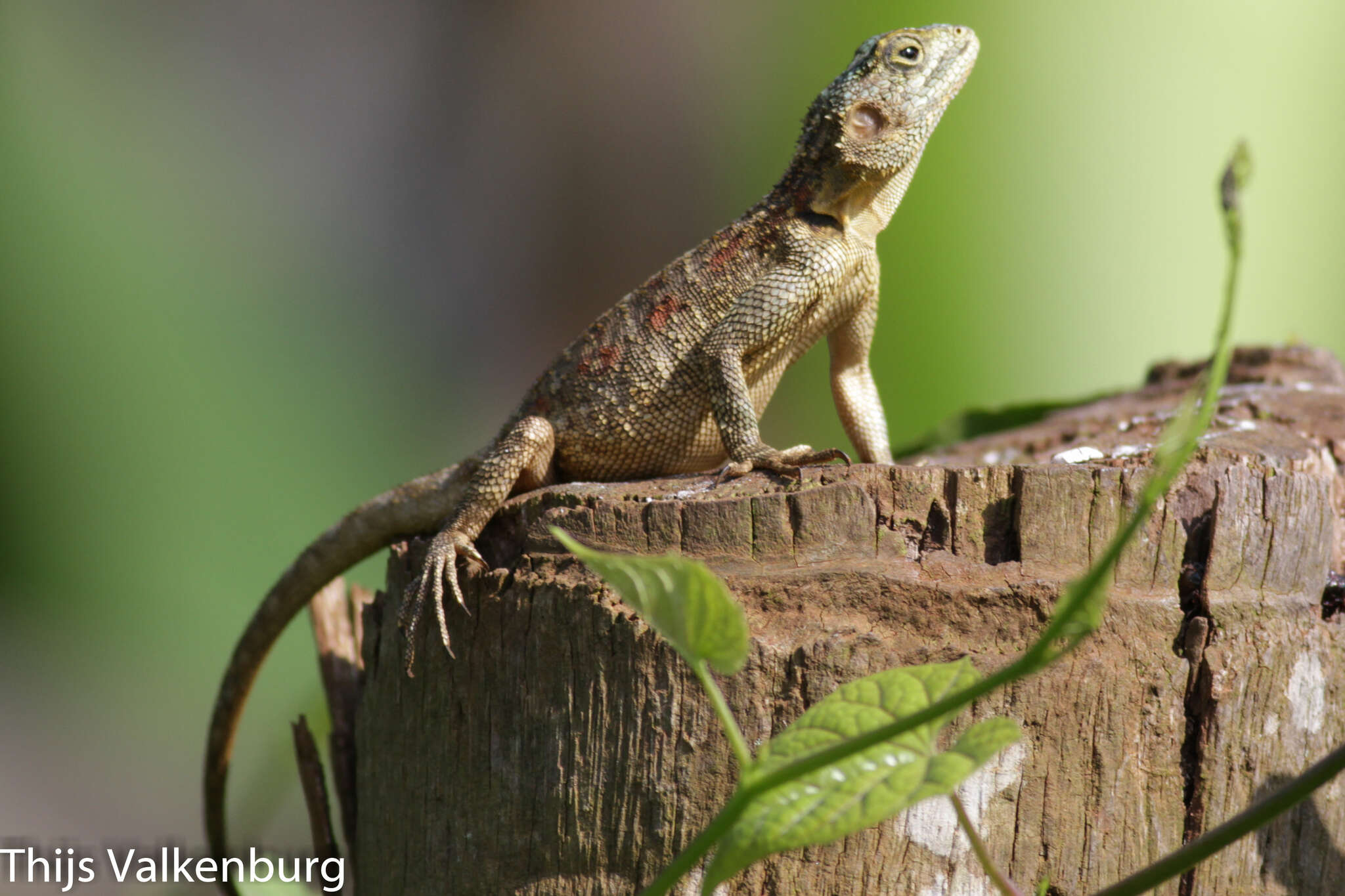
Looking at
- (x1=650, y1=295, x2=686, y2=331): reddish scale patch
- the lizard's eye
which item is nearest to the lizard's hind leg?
(x1=650, y1=295, x2=686, y2=331): reddish scale patch

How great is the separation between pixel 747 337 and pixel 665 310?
0.25m

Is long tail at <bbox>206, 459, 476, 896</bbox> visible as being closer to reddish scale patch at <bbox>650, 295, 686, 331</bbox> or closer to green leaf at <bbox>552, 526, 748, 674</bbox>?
reddish scale patch at <bbox>650, 295, 686, 331</bbox>

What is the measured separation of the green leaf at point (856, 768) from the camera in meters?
0.96

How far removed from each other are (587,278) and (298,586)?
4.76m

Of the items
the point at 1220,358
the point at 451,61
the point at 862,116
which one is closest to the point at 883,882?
the point at 1220,358

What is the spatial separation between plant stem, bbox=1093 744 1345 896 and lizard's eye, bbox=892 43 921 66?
196cm

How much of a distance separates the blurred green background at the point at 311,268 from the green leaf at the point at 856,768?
4.57 metres

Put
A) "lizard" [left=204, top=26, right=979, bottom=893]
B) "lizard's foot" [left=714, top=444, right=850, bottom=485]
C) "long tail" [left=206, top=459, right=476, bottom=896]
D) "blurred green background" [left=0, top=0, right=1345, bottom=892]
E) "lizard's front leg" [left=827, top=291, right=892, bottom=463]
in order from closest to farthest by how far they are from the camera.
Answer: "lizard's foot" [left=714, top=444, right=850, bottom=485] < "lizard" [left=204, top=26, right=979, bottom=893] < "long tail" [left=206, top=459, right=476, bottom=896] < "lizard's front leg" [left=827, top=291, right=892, bottom=463] < "blurred green background" [left=0, top=0, right=1345, bottom=892]

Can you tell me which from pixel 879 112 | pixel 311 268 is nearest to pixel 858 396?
pixel 879 112

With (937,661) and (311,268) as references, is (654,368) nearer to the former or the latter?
(937,661)

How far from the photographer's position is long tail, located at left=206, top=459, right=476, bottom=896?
102 inches

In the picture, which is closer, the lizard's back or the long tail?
the lizard's back

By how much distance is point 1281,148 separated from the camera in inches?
218

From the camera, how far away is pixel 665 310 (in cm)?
249
